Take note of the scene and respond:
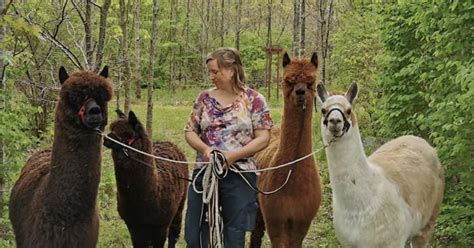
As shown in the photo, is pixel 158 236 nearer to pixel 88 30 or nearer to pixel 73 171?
pixel 73 171

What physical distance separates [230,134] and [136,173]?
1.63 metres

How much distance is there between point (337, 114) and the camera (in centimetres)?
412

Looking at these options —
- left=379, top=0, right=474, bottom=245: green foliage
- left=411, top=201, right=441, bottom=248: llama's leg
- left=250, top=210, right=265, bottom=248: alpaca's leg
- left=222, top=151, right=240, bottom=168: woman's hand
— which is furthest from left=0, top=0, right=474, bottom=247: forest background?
left=222, top=151, right=240, bottom=168: woman's hand

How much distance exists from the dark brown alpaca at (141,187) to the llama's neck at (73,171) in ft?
4.55

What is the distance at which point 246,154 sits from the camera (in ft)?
13.3

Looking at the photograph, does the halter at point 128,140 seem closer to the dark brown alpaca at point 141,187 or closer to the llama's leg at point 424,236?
the dark brown alpaca at point 141,187

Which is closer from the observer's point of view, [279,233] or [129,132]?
[279,233]

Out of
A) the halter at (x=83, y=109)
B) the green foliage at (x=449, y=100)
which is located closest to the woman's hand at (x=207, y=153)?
the halter at (x=83, y=109)

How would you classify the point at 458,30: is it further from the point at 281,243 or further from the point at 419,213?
the point at 281,243

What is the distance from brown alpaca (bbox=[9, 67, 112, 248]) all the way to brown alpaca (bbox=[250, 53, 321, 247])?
5.05 ft

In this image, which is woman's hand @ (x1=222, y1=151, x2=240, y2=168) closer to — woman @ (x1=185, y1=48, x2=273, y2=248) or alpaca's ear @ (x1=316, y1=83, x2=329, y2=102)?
woman @ (x1=185, y1=48, x2=273, y2=248)

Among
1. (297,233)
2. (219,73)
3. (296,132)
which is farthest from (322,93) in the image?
(297,233)

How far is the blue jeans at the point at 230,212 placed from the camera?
163 inches

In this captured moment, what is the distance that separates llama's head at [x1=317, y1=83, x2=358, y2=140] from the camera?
4133 mm
